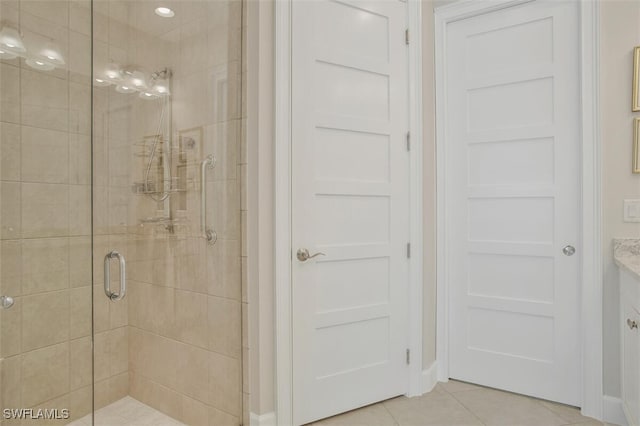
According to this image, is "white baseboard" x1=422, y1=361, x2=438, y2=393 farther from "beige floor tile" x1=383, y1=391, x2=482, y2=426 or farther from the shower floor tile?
the shower floor tile

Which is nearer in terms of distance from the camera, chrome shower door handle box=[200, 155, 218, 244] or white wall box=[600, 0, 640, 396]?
chrome shower door handle box=[200, 155, 218, 244]

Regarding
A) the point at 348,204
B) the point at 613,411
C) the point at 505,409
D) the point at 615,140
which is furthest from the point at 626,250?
the point at 348,204

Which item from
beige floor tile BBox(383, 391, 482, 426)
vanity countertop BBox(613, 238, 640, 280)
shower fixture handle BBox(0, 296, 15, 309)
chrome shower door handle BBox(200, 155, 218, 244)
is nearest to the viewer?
shower fixture handle BBox(0, 296, 15, 309)

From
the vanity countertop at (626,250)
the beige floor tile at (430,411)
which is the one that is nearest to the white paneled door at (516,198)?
the vanity countertop at (626,250)

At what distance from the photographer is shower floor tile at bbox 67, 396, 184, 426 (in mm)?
1689

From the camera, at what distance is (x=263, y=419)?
208 cm

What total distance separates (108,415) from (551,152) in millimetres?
2692

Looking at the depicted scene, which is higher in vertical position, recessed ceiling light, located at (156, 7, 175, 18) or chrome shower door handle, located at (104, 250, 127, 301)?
recessed ceiling light, located at (156, 7, 175, 18)

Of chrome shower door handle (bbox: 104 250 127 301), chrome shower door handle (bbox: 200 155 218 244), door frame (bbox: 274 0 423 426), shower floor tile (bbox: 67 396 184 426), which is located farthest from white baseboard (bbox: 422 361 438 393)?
chrome shower door handle (bbox: 104 250 127 301)

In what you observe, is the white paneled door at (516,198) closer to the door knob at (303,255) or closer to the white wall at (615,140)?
the white wall at (615,140)

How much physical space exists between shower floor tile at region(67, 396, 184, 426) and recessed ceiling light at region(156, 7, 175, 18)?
1.71 m

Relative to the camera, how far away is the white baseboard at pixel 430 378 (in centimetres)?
263

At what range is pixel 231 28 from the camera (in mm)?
2115

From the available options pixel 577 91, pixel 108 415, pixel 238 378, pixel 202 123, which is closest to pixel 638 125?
pixel 577 91
